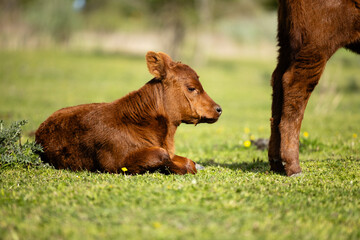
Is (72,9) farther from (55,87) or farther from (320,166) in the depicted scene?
(320,166)

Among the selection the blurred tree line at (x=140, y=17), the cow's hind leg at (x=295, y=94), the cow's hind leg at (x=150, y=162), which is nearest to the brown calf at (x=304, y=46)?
the cow's hind leg at (x=295, y=94)

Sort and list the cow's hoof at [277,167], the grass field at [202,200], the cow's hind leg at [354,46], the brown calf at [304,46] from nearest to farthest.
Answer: the grass field at [202,200], the brown calf at [304,46], the cow's hind leg at [354,46], the cow's hoof at [277,167]

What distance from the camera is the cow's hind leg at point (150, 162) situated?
518cm

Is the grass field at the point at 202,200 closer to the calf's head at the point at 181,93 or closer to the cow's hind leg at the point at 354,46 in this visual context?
the calf's head at the point at 181,93

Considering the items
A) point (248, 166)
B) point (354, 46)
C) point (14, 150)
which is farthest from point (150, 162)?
point (354, 46)

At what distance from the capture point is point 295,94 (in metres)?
5.04

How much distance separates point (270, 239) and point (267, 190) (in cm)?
133

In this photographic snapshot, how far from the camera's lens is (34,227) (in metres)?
3.38

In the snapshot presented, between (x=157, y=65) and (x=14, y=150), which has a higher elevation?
(x=157, y=65)

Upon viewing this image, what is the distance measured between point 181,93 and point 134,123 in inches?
31.1

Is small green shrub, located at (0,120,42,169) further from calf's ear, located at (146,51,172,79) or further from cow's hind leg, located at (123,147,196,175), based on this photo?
calf's ear, located at (146,51,172,79)

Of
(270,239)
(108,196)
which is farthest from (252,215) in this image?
(108,196)

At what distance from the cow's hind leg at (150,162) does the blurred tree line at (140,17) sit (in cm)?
3061

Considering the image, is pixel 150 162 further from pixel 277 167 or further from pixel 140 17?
pixel 140 17
